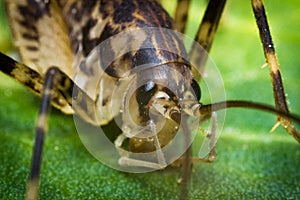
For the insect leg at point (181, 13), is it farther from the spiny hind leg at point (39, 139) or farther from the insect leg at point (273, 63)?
the spiny hind leg at point (39, 139)

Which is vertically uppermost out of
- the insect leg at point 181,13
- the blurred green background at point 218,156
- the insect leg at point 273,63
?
the insect leg at point 273,63

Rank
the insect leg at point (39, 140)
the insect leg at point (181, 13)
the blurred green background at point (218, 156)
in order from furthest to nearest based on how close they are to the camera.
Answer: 1. the insect leg at point (181, 13)
2. the blurred green background at point (218, 156)
3. the insect leg at point (39, 140)

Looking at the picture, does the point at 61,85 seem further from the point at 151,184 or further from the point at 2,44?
the point at 2,44

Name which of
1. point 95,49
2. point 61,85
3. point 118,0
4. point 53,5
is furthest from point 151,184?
point 53,5

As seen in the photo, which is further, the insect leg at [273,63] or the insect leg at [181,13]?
the insect leg at [181,13]

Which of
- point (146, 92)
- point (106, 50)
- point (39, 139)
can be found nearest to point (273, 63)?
point (146, 92)

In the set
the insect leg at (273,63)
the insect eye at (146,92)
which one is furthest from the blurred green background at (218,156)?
the insect eye at (146,92)

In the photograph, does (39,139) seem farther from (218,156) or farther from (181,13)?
(181,13)

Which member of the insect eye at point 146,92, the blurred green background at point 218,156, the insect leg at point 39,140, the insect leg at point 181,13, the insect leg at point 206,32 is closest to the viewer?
the insect leg at point 39,140
